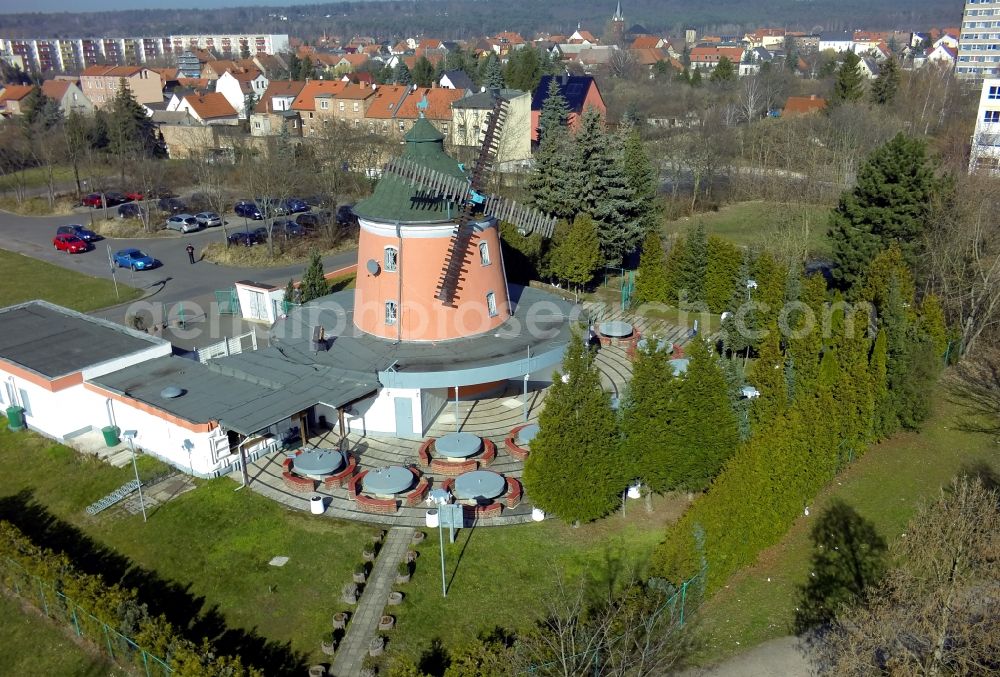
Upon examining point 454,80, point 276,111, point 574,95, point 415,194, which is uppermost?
point 454,80

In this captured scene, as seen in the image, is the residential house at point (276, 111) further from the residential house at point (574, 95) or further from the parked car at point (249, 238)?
the parked car at point (249, 238)

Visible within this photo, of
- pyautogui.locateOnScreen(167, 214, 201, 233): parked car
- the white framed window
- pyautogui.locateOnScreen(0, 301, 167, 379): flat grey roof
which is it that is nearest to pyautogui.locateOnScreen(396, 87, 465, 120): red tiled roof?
pyautogui.locateOnScreen(167, 214, 201, 233): parked car

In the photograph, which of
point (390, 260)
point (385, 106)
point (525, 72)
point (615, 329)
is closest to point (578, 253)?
point (615, 329)

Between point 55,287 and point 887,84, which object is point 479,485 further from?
point 887,84

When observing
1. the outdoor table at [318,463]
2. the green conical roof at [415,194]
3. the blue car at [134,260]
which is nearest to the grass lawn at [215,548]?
the outdoor table at [318,463]

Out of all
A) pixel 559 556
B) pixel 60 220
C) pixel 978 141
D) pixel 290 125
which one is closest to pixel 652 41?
pixel 290 125

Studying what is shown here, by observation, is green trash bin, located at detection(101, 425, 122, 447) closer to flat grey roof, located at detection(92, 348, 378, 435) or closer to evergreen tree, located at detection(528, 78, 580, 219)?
flat grey roof, located at detection(92, 348, 378, 435)

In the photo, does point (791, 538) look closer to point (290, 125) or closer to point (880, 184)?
point (880, 184)
